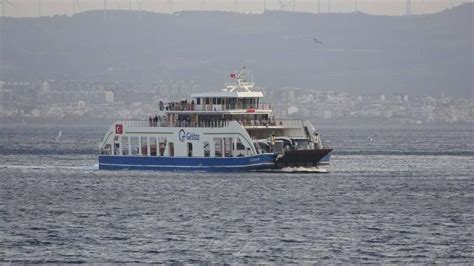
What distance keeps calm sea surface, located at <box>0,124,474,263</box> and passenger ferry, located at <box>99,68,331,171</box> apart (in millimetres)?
1118

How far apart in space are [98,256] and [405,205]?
28.6 m

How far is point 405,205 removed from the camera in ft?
294

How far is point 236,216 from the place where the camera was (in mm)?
81688

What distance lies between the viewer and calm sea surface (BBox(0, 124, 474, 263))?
218ft

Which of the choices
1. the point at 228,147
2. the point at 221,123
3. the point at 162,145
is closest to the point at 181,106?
the point at 162,145

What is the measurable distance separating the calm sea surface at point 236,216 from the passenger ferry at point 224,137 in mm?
1118

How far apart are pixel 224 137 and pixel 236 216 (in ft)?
96.2


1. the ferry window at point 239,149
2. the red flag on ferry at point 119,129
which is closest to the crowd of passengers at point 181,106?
the red flag on ferry at point 119,129

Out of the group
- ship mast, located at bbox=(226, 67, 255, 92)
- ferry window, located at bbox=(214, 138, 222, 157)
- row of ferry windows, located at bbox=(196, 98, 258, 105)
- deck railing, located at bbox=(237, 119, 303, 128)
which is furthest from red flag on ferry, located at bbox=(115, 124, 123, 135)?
deck railing, located at bbox=(237, 119, 303, 128)

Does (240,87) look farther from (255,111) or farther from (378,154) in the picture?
(378,154)

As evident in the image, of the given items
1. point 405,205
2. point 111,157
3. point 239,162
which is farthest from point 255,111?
point 405,205

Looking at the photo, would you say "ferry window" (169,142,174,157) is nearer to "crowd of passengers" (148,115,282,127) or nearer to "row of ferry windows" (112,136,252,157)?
"row of ferry windows" (112,136,252,157)

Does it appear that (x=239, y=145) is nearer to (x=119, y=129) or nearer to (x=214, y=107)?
Answer: (x=214, y=107)

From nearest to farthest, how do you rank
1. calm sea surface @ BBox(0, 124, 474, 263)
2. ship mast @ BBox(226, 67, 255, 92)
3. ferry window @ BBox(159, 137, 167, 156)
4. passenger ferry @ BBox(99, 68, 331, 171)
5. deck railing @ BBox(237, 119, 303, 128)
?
calm sea surface @ BBox(0, 124, 474, 263) < passenger ferry @ BBox(99, 68, 331, 171) < deck railing @ BBox(237, 119, 303, 128) < ferry window @ BBox(159, 137, 167, 156) < ship mast @ BBox(226, 67, 255, 92)
